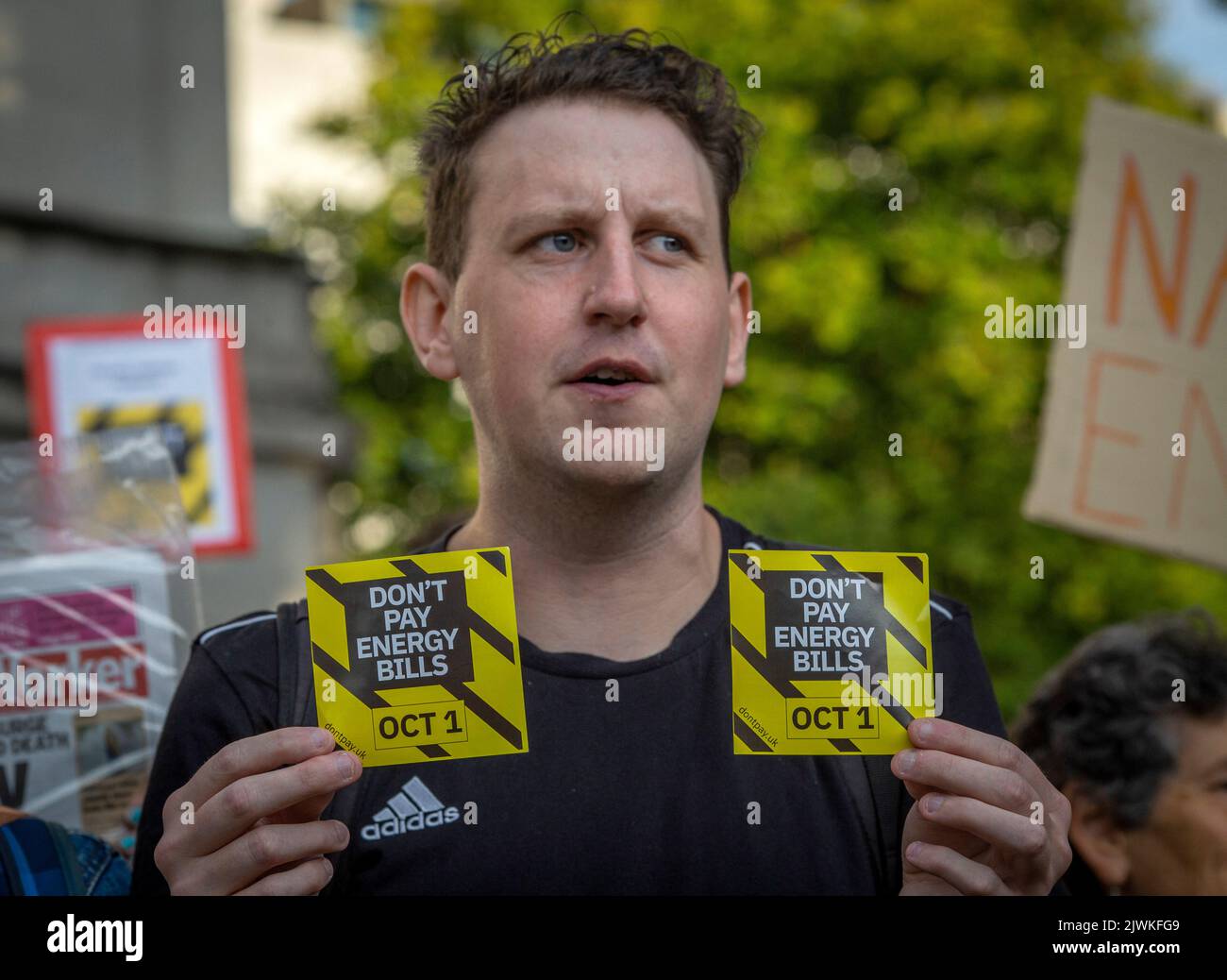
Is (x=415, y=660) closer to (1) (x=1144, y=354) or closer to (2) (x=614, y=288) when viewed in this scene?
(2) (x=614, y=288)

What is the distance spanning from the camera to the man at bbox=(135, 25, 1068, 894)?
1713mm

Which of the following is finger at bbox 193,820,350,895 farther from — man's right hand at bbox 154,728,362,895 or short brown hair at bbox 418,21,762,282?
short brown hair at bbox 418,21,762,282

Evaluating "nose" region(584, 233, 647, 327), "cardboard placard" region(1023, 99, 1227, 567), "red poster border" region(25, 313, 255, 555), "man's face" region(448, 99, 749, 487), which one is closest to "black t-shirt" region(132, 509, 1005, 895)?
"man's face" region(448, 99, 749, 487)

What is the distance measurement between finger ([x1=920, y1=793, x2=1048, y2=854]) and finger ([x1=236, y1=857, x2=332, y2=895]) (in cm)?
66

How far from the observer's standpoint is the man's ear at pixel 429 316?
219cm

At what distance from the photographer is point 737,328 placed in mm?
2262

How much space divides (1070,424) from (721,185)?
1315mm

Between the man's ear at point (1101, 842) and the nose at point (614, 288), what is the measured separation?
58.0 inches

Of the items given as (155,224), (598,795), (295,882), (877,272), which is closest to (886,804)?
(598,795)

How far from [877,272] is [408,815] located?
11.2 m

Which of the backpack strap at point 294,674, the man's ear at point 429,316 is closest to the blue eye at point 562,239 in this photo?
the man's ear at point 429,316

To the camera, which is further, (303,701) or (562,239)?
(562,239)

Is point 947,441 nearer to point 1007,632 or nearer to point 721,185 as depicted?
point 1007,632
